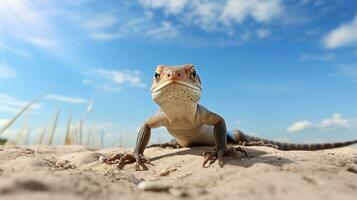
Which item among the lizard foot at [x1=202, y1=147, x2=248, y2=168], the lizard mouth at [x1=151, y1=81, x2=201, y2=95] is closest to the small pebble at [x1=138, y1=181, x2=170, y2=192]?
the lizard foot at [x1=202, y1=147, x2=248, y2=168]

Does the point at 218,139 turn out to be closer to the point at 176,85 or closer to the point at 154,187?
the point at 176,85

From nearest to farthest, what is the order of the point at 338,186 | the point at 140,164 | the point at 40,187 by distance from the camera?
Answer: the point at 40,187, the point at 338,186, the point at 140,164

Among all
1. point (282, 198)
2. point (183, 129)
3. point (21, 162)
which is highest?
point (183, 129)

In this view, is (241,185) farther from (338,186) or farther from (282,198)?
(338,186)

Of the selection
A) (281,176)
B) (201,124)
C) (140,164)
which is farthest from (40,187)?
(201,124)

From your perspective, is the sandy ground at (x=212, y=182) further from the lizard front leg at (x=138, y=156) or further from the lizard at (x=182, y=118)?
the lizard front leg at (x=138, y=156)

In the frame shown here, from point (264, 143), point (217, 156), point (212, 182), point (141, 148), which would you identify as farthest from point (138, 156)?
point (264, 143)

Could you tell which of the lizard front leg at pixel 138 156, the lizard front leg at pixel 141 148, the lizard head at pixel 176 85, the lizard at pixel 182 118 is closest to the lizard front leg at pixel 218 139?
the lizard at pixel 182 118
